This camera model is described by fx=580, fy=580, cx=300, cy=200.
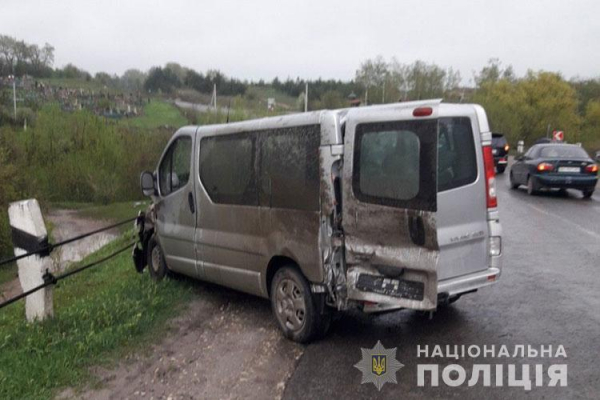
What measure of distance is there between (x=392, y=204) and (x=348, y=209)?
1.38 feet

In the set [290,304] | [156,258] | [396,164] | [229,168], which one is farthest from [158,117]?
[396,164]

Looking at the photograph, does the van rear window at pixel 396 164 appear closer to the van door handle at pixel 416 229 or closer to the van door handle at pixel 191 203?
the van door handle at pixel 416 229

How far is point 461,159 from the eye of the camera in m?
5.55

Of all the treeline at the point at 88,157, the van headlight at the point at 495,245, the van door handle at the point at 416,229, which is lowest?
the treeline at the point at 88,157

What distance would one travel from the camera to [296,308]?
5465 mm

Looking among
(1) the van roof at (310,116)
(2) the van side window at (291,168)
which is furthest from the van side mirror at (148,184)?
(2) the van side window at (291,168)

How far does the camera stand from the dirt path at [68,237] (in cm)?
1223

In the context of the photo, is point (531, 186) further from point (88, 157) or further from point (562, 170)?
point (88, 157)

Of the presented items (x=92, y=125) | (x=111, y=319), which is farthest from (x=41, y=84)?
(x=111, y=319)

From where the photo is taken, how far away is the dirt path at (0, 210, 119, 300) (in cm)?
1223

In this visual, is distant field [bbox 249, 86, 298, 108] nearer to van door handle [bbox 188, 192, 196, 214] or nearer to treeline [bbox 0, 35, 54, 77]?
treeline [bbox 0, 35, 54, 77]

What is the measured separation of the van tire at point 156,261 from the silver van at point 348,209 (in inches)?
43.0

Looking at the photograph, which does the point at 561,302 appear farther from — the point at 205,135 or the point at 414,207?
the point at 205,135

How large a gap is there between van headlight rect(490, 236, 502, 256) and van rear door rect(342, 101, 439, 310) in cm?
128
